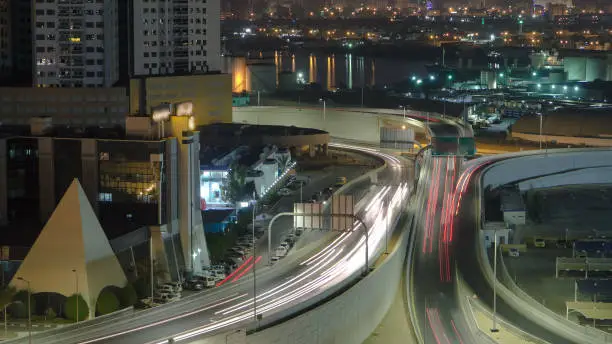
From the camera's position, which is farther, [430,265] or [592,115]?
[592,115]

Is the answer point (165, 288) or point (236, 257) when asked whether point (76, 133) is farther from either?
point (165, 288)

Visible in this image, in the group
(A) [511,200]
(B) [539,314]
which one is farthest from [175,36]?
(B) [539,314]

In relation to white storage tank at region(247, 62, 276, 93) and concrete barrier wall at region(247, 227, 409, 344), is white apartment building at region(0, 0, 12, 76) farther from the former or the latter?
white storage tank at region(247, 62, 276, 93)

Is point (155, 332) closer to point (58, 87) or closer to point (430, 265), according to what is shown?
point (430, 265)

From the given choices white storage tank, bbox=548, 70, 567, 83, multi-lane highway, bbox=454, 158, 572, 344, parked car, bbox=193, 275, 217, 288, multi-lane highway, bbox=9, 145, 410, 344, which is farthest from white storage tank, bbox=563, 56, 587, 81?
parked car, bbox=193, 275, 217, 288

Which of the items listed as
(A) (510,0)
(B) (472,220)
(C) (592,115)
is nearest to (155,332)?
(B) (472,220)

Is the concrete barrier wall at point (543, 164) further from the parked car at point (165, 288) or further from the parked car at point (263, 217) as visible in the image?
the parked car at point (165, 288)
